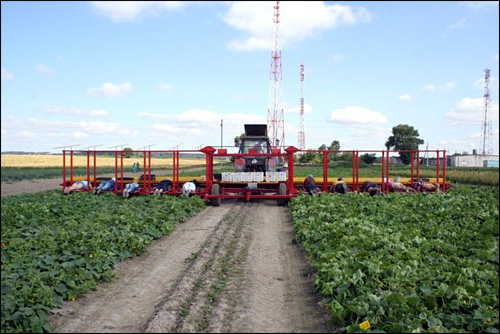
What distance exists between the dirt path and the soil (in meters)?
0.01

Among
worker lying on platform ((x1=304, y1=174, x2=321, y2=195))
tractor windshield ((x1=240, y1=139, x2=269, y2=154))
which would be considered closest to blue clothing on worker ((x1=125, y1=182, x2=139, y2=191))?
tractor windshield ((x1=240, y1=139, x2=269, y2=154))

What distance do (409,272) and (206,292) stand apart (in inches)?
113

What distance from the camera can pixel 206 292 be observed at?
662 centimetres

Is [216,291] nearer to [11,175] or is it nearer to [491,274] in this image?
→ [491,274]

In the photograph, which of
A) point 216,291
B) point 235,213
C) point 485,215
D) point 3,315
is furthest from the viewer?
point 235,213

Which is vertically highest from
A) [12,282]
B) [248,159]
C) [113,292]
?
[248,159]

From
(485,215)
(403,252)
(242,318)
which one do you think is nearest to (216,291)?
(242,318)

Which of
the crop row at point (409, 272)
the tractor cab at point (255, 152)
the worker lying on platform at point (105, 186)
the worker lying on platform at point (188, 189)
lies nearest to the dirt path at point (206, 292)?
the crop row at point (409, 272)

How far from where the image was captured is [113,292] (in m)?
6.76

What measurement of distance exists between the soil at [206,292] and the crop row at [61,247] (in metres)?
0.24

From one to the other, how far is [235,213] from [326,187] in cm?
450

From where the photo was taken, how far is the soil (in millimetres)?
5473

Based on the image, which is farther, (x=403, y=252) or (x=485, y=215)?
(x=485, y=215)

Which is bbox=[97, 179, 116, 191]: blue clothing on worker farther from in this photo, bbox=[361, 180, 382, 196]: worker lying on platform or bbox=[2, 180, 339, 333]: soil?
bbox=[361, 180, 382, 196]: worker lying on platform
